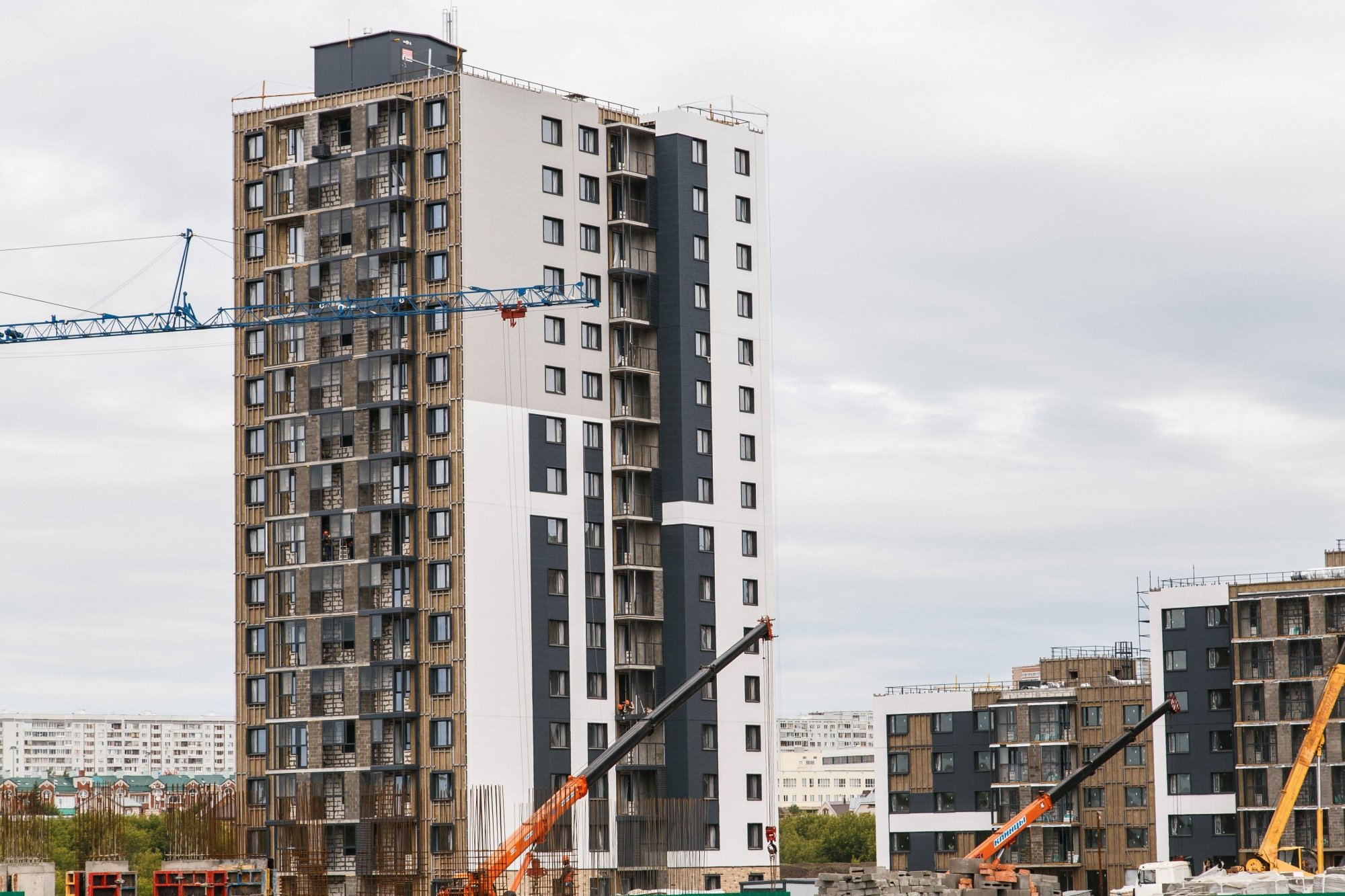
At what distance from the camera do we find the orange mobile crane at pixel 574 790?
110 meters

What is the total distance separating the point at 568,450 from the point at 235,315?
1027 inches

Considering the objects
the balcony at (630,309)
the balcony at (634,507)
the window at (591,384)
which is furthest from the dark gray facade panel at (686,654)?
the balcony at (630,309)

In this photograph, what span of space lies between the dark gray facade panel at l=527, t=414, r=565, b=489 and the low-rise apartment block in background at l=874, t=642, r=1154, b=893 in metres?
62.0

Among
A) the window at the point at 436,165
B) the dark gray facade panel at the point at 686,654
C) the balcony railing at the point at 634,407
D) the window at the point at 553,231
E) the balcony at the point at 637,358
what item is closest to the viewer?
the window at the point at 436,165

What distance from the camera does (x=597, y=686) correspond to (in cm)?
13725

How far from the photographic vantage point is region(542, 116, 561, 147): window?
452 ft

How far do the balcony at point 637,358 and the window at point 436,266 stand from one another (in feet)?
44.4

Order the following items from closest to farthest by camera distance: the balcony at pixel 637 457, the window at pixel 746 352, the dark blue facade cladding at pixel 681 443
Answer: the dark blue facade cladding at pixel 681 443 → the balcony at pixel 637 457 → the window at pixel 746 352

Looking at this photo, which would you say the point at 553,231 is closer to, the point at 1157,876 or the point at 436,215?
the point at 436,215

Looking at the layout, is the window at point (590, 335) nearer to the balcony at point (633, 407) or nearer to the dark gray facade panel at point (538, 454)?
the balcony at point (633, 407)

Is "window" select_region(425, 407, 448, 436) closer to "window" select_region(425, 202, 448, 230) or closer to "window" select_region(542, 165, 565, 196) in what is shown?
"window" select_region(425, 202, 448, 230)

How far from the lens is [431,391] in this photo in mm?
133875

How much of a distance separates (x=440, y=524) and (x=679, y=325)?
23010 millimetres

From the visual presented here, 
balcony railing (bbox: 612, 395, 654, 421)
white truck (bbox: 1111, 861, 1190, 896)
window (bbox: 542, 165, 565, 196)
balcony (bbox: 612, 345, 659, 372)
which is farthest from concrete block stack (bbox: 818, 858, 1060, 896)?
window (bbox: 542, 165, 565, 196)
